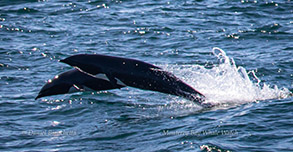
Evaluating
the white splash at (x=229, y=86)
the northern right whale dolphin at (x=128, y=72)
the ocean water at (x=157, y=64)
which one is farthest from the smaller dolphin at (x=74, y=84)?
the white splash at (x=229, y=86)

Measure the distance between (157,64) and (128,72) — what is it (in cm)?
469

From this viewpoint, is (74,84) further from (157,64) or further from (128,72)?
(157,64)

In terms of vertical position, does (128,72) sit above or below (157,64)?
above

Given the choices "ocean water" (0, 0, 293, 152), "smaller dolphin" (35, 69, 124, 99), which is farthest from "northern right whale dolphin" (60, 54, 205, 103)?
"smaller dolphin" (35, 69, 124, 99)

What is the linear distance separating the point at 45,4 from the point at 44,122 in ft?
46.5

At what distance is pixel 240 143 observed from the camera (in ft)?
30.9

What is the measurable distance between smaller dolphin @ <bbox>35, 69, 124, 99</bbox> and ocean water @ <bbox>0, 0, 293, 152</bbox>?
1.43 ft

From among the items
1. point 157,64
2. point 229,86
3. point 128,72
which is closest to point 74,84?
point 128,72

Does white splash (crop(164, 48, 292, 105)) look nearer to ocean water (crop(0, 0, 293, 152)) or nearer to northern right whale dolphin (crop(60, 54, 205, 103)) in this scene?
ocean water (crop(0, 0, 293, 152))

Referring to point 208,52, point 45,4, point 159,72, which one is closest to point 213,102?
point 159,72

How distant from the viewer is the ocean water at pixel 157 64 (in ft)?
33.8

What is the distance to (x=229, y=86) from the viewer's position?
43.5 ft

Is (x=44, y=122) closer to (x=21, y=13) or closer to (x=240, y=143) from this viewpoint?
(x=240, y=143)

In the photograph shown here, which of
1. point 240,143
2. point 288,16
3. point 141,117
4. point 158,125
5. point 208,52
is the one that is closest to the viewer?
point 240,143
